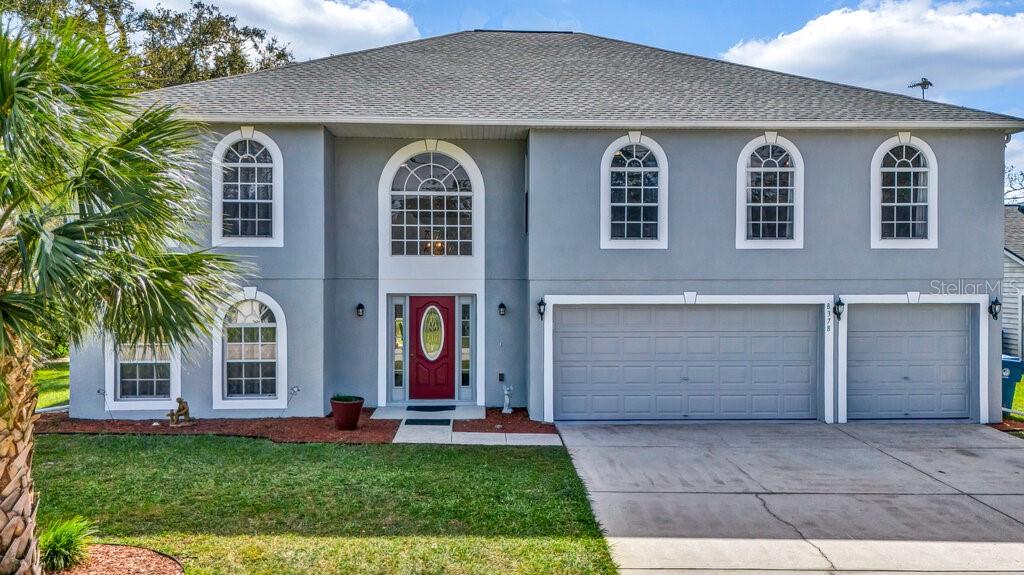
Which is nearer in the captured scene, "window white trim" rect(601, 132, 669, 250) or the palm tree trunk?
the palm tree trunk

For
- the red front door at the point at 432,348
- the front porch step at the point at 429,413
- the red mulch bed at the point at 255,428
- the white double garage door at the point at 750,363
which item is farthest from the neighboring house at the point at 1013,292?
the red mulch bed at the point at 255,428

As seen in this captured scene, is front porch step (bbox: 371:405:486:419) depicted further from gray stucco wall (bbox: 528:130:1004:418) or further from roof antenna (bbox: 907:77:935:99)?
roof antenna (bbox: 907:77:935:99)

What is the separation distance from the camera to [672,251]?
1102cm

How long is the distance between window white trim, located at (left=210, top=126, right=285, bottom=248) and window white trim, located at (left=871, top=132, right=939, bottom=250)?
10126mm

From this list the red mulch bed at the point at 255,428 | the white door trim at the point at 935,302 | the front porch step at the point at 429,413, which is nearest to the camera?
the red mulch bed at the point at 255,428

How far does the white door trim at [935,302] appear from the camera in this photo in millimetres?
11008

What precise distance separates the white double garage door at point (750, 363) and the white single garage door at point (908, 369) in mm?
18

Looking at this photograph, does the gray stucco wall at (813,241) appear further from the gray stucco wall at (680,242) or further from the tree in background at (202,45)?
the tree in background at (202,45)

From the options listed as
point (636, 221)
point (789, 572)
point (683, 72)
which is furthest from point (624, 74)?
point (789, 572)

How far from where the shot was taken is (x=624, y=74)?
12.7 meters

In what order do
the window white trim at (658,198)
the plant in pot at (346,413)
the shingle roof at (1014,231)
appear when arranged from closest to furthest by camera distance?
the plant in pot at (346,413) < the window white trim at (658,198) < the shingle roof at (1014,231)

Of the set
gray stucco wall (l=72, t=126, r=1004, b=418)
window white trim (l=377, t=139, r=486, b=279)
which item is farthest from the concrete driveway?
window white trim (l=377, t=139, r=486, b=279)

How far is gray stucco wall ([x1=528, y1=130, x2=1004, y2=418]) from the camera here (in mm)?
10984

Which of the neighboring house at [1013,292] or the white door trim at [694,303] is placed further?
the neighboring house at [1013,292]
